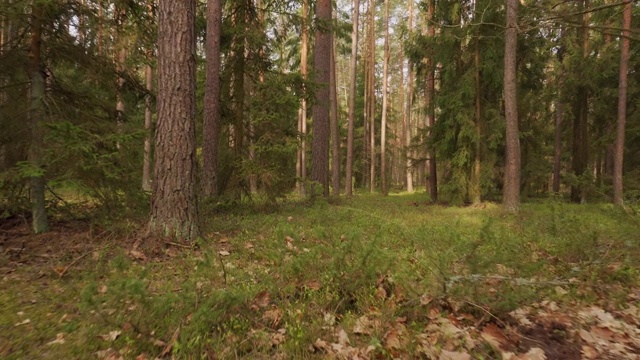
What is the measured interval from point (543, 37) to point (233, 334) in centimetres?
1790

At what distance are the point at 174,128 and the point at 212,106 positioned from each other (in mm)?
4440

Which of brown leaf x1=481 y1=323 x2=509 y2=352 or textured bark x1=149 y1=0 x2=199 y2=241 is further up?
textured bark x1=149 y1=0 x2=199 y2=241

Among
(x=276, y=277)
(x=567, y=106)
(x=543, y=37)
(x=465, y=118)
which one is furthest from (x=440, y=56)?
(x=276, y=277)

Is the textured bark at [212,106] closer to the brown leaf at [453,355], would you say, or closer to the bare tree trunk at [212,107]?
the bare tree trunk at [212,107]

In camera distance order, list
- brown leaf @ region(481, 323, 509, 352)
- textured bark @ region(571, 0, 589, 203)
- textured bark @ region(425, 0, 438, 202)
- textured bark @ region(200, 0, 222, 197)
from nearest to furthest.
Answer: brown leaf @ region(481, 323, 509, 352) < textured bark @ region(200, 0, 222, 197) < textured bark @ region(425, 0, 438, 202) < textured bark @ region(571, 0, 589, 203)

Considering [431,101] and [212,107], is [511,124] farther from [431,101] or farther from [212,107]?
[212,107]

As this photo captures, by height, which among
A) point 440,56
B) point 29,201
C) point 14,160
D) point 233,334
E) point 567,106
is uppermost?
point 440,56

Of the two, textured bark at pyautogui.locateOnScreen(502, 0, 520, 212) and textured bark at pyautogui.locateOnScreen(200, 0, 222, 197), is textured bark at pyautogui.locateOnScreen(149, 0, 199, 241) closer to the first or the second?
textured bark at pyautogui.locateOnScreen(200, 0, 222, 197)

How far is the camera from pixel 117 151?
631 centimetres

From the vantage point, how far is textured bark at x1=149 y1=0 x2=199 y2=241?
5938 mm

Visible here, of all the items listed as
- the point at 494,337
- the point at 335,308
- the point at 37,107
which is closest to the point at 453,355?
the point at 494,337

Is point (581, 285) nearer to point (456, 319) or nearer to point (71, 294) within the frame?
point (456, 319)

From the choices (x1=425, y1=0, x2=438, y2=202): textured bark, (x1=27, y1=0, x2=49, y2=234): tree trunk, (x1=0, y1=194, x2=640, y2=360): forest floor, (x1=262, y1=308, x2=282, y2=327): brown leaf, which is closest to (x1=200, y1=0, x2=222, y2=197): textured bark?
(x1=27, y1=0, x2=49, y2=234): tree trunk

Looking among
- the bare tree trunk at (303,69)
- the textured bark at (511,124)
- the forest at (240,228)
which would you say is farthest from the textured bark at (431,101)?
the bare tree trunk at (303,69)
